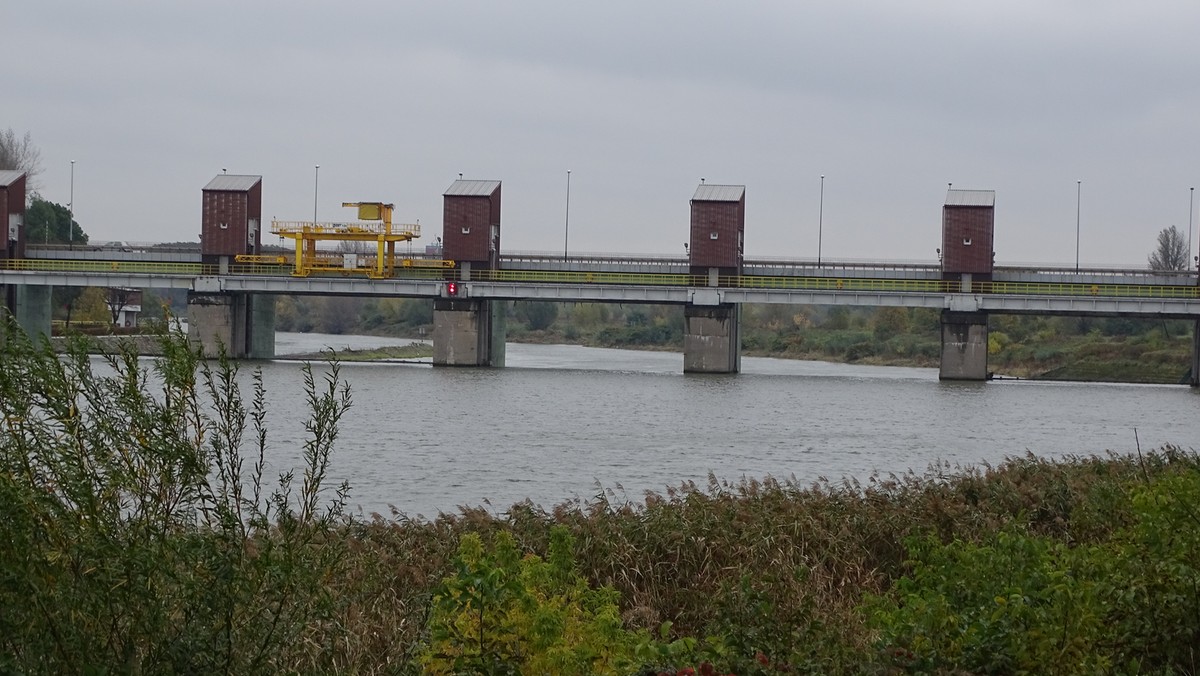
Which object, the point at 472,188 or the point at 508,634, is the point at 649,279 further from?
the point at 508,634

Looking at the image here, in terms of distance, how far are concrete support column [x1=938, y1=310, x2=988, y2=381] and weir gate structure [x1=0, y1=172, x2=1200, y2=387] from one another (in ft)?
0.22

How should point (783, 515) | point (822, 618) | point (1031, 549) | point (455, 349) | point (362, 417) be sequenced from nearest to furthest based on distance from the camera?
1. point (1031, 549)
2. point (822, 618)
3. point (783, 515)
4. point (362, 417)
5. point (455, 349)

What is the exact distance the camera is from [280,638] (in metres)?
6.62

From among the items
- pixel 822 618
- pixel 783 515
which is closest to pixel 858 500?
pixel 783 515

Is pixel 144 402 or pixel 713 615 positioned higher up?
pixel 144 402

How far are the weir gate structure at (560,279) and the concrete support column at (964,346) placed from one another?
67 millimetres

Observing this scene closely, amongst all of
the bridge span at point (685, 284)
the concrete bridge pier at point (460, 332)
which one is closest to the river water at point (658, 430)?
the bridge span at point (685, 284)

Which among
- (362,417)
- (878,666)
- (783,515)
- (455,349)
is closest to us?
(878,666)

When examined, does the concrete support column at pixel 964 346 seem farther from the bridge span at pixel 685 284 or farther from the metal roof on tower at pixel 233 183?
the metal roof on tower at pixel 233 183

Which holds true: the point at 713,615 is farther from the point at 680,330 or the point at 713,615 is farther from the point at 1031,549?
the point at 680,330

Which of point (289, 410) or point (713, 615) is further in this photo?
point (289, 410)

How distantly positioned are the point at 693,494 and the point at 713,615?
3611 millimetres

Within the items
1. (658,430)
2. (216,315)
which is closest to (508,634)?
(658,430)

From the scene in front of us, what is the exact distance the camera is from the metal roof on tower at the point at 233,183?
2744 inches
